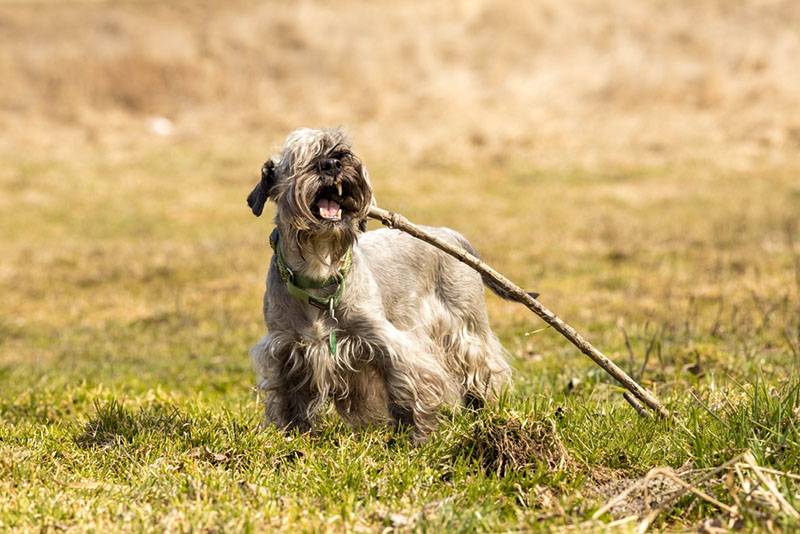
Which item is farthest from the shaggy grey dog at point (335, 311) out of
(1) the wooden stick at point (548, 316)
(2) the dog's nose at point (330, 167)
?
(1) the wooden stick at point (548, 316)

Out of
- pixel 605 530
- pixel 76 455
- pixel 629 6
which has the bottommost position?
pixel 76 455

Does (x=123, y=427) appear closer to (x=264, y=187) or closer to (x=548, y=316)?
(x=264, y=187)

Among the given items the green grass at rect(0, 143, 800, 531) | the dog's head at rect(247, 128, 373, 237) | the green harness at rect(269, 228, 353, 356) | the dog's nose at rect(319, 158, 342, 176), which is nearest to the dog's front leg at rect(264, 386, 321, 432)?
the green grass at rect(0, 143, 800, 531)

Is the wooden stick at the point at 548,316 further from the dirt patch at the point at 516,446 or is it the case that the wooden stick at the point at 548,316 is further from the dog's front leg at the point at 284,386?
the dog's front leg at the point at 284,386

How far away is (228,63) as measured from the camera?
41.7 m

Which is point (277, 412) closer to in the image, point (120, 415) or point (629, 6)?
point (120, 415)

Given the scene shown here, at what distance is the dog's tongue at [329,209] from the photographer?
562cm

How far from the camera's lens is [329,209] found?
564cm

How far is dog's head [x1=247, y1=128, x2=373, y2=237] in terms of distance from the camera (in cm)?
551

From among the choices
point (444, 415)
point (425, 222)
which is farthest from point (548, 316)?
point (425, 222)

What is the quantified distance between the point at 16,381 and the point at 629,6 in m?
40.9

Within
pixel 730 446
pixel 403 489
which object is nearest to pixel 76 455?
pixel 403 489

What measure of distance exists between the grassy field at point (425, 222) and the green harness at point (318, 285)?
2.39 feet

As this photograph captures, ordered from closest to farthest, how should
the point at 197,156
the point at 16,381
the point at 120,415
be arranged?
the point at 120,415 < the point at 16,381 < the point at 197,156
